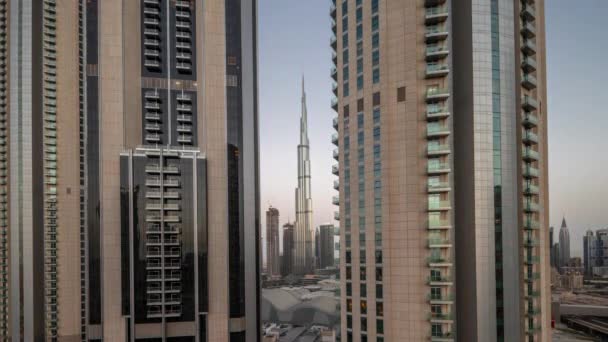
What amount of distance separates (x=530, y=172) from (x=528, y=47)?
40.3 ft

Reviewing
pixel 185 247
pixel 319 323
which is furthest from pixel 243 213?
pixel 319 323

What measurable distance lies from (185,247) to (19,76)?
156ft

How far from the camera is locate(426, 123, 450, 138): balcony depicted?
130ft

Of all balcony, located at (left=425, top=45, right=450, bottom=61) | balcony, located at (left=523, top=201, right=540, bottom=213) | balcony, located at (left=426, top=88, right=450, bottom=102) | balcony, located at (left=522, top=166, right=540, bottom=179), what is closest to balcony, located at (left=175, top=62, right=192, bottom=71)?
balcony, located at (left=425, top=45, right=450, bottom=61)

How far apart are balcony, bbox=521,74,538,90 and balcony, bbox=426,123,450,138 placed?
9.44 meters

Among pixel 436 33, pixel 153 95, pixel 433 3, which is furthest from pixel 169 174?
pixel 433 3

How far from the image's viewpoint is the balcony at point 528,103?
4097cm

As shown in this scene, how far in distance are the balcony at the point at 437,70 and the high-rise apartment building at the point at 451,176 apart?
0.12m

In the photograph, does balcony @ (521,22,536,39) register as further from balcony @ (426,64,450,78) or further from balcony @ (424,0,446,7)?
balcony @ (426,64,450,78)

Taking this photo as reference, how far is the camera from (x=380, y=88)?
42.8 meters

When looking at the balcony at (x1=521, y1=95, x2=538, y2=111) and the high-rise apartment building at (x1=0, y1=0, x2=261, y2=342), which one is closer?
the balcony at (x1=521, y1=95, x2=538, y2=111)

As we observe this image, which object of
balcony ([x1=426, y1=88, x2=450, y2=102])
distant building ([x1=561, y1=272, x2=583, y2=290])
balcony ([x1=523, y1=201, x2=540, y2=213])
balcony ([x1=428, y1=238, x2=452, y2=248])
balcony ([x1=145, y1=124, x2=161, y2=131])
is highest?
balcony ([x1=145, y1=124, x2=161, y2=131])

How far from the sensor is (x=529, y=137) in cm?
4116

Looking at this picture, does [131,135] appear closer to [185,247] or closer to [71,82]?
[185,247]
